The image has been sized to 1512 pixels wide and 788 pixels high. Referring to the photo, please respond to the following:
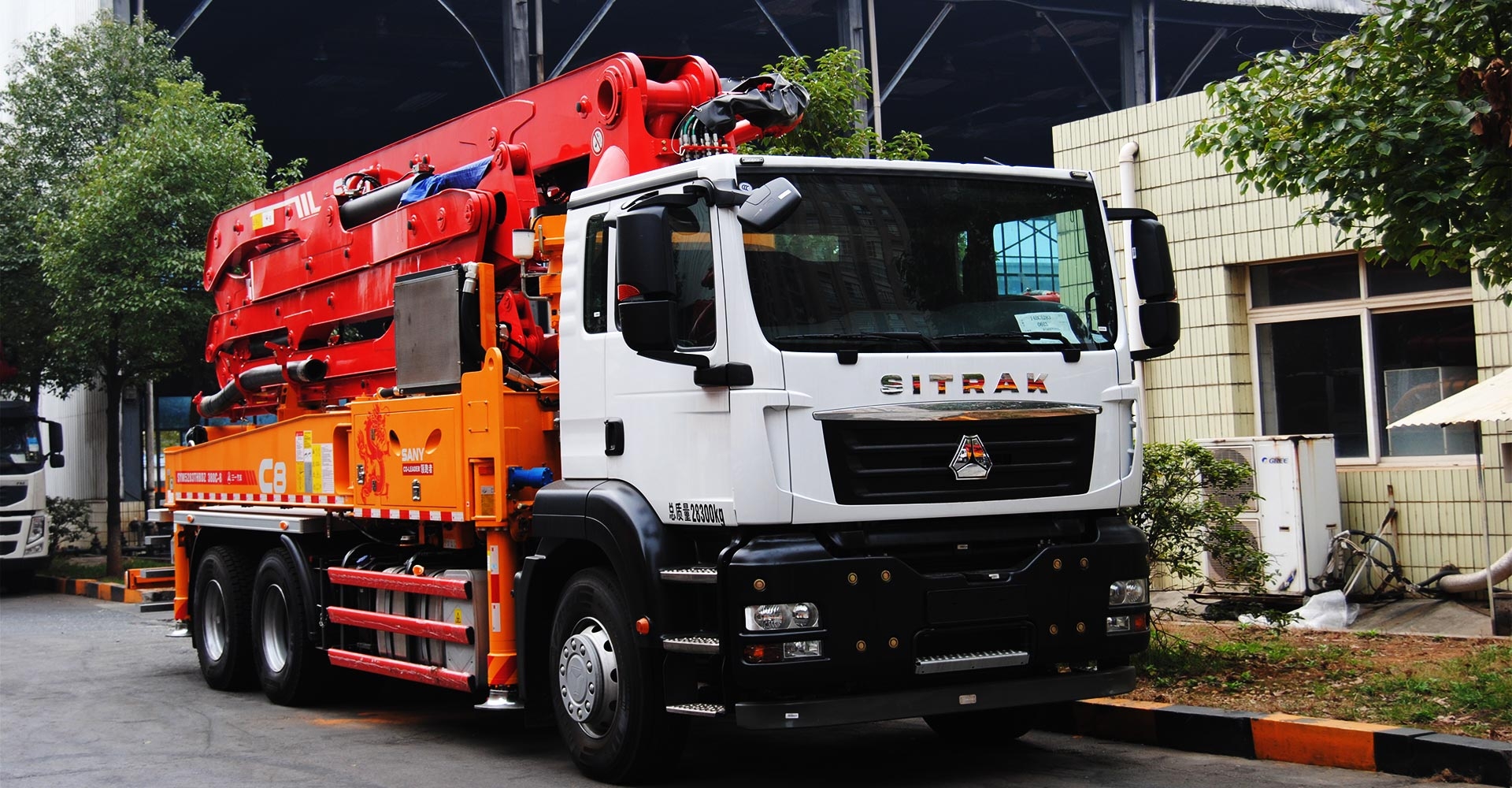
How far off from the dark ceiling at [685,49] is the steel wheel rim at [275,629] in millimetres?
15823

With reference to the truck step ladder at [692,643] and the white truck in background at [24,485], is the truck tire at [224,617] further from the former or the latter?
the white truck in background at [24,485]

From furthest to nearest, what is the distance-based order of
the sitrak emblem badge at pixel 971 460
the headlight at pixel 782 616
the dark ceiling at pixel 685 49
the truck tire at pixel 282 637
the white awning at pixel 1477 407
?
the dark ceiling at pixel 685 49, the truck tire at pixel 282 637, the white awning at pixel 1477 407, the sitrak emblem badge at pixel 971 460, the headlight at pixel 782 616

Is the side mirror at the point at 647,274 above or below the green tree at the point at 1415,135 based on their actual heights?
below

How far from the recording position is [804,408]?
21.0 feet

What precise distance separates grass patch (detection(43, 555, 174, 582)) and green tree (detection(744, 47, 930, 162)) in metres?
13.2

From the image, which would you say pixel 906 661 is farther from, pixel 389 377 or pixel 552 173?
pixel 389 377

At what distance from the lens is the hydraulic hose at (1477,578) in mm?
10688

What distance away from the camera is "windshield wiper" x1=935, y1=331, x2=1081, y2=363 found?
6809 mm

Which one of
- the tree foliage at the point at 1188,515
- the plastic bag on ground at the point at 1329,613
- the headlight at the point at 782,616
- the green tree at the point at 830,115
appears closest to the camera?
the headlight at the point at 782,616

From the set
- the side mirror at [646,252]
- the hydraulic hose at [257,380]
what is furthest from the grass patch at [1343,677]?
the hydraulic hose at [257,380]

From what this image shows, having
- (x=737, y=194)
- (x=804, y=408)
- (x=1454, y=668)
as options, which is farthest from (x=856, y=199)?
(x=1454, y=668)

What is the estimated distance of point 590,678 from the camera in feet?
23.1

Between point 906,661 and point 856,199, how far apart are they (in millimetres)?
2006

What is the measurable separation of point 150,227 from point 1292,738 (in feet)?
54.0
